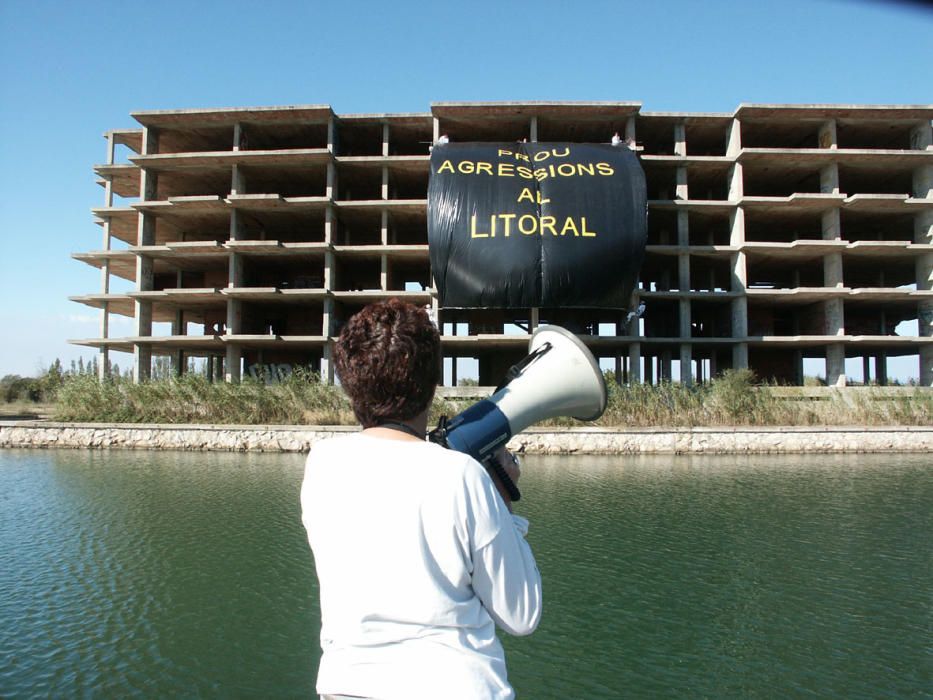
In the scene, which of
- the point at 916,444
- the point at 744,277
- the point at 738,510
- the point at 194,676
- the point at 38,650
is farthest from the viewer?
the point at 744,277

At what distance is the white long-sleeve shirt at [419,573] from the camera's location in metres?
1.27

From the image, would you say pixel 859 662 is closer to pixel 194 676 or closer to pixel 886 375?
pixel 194 676

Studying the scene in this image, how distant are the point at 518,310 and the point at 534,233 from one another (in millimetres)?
6128

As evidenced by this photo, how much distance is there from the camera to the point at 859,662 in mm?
3814

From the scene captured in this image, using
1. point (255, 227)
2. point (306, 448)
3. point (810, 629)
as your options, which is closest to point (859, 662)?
point (810, 629)

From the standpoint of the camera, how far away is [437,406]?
1620 cm

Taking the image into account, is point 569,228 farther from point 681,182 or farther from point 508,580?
point 508,580

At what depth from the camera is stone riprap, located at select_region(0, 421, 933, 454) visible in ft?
46.1

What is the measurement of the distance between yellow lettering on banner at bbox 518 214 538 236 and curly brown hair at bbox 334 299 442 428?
1756cm

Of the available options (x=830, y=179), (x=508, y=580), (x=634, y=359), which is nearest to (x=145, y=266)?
(x=634, y=359)

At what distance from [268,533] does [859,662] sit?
5.79 meters

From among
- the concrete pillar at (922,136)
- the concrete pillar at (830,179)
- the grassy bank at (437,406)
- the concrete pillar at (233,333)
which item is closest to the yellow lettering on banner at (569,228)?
the grassy bank at (437,406)

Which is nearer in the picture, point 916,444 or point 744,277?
point 916,444

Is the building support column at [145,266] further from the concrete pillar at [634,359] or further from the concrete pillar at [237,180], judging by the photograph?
the concrete pillar at [634,359]
